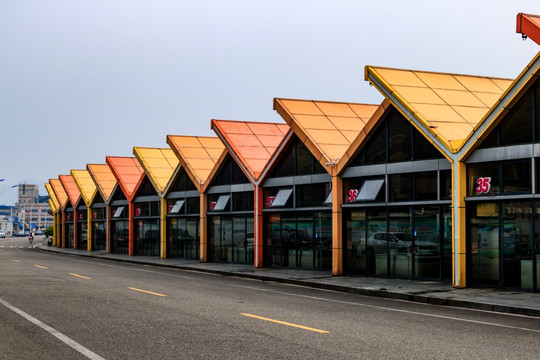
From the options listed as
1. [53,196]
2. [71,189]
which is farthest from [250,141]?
[53,196]

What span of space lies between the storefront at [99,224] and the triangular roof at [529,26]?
42.4m

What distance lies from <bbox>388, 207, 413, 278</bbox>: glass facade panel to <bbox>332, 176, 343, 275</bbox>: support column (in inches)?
99.1

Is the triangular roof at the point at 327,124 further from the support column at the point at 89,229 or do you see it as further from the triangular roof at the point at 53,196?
the triangular roof at the point at 53,196

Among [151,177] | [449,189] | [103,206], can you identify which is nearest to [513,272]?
[449,189]

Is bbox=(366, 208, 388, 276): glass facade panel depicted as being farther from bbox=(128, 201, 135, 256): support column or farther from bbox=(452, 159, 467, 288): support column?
bbox=(128, 201, 135, 256): support column

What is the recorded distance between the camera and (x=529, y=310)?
15.0 metres

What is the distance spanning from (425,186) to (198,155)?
20.1 metres

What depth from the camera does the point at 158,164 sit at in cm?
4616

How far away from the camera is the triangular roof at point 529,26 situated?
58.3 ft

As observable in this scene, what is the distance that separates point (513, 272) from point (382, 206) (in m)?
5.76

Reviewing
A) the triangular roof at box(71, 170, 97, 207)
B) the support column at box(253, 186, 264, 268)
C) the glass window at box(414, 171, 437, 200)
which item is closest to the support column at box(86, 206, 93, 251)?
the triangular roof at box(71, 170, 97, 207)

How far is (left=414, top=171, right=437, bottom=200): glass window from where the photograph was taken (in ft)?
71.7

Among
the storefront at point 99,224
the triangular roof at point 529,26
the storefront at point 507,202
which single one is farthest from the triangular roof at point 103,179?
the triangular roof at point 529,26

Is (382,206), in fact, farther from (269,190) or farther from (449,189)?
(269,190)
